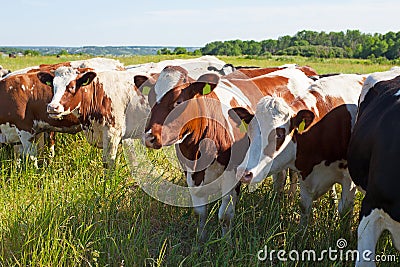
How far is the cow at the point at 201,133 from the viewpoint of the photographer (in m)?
4.20

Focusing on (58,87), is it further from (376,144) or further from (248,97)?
(376,144)

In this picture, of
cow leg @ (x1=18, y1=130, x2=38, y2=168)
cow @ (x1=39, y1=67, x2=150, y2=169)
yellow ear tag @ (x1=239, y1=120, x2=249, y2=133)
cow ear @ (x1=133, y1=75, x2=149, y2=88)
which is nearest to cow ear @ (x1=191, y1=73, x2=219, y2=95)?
yellow ear tag @ (x1=239, y1=120, x2=249, y2=133)

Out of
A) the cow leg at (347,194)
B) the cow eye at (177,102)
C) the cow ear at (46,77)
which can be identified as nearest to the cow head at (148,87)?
the cow eye at (177,102)

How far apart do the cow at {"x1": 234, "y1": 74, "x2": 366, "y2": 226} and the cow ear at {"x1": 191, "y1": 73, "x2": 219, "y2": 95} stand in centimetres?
35

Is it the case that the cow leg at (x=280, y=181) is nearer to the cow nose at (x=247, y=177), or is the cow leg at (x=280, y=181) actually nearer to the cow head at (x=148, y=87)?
the cow nose at (x=247, y=177)

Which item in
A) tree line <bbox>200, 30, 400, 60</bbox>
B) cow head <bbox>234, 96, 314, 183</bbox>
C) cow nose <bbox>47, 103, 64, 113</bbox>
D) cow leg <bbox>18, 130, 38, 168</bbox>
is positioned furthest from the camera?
tree line <bbox>200, 30, 400, 60</bbox>

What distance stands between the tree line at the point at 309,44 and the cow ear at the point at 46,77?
93.2 meters

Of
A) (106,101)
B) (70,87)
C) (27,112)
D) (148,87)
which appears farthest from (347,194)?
(27,112)

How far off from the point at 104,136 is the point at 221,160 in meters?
2.59

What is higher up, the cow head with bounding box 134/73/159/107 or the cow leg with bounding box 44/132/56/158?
the cow head with bounding box 134/73/159/107

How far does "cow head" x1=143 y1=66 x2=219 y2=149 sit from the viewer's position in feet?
13.5

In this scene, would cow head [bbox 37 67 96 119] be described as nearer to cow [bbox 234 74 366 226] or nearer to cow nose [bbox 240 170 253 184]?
cow [bbox 234 74 366 226]

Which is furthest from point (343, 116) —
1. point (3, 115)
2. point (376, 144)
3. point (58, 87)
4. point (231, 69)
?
point (3, 115)

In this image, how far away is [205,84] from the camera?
429 centimetres
